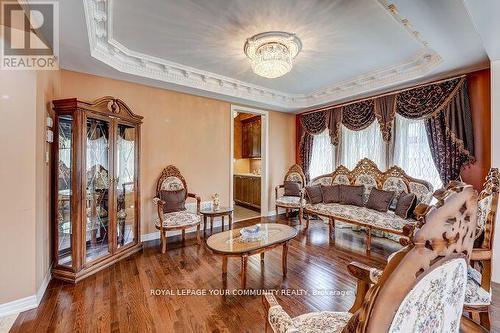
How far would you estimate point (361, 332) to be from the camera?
59 cm

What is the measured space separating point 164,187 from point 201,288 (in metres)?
1.96

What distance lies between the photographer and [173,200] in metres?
3.92

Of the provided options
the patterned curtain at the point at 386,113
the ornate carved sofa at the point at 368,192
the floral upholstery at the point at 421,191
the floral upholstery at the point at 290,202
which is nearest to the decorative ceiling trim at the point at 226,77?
the patterned curtain at the point at 386,113

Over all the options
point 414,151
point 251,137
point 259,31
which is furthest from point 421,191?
point 251,137

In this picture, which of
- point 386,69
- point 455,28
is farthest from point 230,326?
point 386,69

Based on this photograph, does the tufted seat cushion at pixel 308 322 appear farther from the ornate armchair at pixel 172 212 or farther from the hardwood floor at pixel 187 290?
the ornate armchair at pixel 172 212

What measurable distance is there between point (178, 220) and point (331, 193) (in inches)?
112

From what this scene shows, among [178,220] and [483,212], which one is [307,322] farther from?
[178,220]

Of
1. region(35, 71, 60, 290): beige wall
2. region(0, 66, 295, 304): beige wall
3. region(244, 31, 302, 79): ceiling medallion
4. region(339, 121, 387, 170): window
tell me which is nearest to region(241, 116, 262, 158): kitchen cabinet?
region(0, 66, 295, 304): beige wall

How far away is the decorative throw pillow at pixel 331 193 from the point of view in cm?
448

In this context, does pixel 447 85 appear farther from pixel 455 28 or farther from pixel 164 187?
pixel 164 187

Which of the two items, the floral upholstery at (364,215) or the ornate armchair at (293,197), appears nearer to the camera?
the floral upholstery at (364,215)

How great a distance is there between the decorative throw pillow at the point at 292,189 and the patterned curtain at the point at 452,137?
2.49 m

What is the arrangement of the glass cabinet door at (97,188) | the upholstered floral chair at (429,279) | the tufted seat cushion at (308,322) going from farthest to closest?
the glass cabinet door at (97,188) → the tufted seat cushion at (308,322) → the upholstered floral chair at (429,279)
